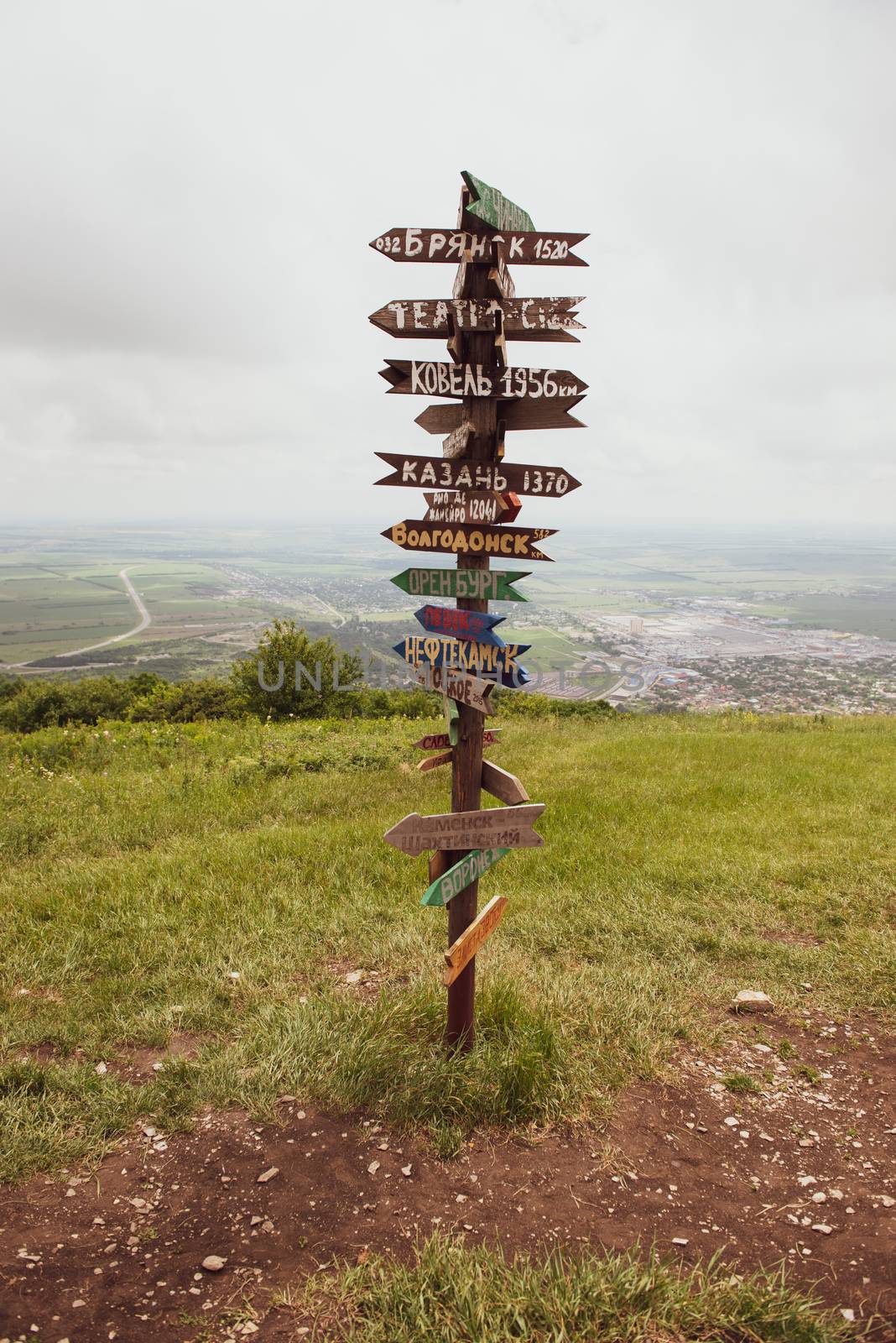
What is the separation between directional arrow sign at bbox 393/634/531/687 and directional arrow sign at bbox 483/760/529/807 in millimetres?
547

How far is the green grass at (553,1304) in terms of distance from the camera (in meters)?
2.59

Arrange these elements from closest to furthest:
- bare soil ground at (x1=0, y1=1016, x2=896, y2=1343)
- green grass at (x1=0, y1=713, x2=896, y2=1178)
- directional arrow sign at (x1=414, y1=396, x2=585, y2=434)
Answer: bare soil ground at (x1=0, y1=1016, x2=896, y2=1343), directional arrow sign at (x1=414, y1=396, x2=585, y2=434), green grass at (x1=0, y1=713, x2=896, y2=1178)

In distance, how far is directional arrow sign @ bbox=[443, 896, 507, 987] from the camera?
3824 mm

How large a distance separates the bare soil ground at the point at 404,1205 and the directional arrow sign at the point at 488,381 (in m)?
3.75

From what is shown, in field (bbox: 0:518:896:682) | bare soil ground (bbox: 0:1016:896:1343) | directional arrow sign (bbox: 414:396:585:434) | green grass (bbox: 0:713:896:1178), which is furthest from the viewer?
field (bbox: 0:518:896:682)

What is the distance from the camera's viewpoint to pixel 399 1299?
8.96 feet

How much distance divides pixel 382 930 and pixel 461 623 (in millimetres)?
3193

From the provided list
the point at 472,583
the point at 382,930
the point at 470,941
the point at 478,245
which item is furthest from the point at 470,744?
the point at 382,930

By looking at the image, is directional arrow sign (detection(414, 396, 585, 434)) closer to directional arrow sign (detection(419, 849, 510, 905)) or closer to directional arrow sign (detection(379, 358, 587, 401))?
directional arrow sign (detection(379, 358, 587, 401))

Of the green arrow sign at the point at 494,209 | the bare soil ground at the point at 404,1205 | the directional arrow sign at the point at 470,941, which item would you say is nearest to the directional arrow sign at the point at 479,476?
the green arrow sign at the point at 494,209

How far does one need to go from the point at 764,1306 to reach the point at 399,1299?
1.32 metres

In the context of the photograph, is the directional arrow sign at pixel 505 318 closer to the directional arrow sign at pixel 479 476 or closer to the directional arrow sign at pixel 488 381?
the directional arrow sign at pixel 488 381

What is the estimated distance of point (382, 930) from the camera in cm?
Answer: 592

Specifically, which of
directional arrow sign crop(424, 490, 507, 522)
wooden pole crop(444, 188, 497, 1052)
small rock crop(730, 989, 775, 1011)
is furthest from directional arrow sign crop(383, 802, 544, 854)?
small rock crop(730, 989, 775, 1011)
